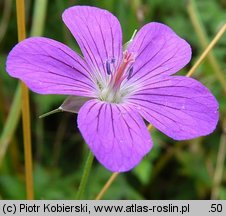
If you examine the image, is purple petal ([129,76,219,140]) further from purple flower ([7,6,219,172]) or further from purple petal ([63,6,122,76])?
purple petal ([63,6,122,76])

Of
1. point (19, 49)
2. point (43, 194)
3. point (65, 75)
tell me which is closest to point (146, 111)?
point (65, 75)

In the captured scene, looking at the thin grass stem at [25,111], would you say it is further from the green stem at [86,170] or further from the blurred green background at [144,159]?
the blurred green background at [144,159]

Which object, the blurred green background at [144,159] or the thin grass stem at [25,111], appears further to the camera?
the blurred green background at [144,159]

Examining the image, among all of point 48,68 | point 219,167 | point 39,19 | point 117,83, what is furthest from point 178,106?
point 219,167

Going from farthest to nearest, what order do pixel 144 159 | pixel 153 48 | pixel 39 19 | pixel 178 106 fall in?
pixel 144 159 → pixel 39 19 → pixel 153 48 → pixel 178 106

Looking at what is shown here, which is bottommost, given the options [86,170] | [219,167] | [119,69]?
[219,167]

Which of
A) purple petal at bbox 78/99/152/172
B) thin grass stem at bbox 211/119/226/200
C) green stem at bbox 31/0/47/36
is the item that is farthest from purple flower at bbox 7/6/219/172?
thin grass stem at bbox 211/119/226/200

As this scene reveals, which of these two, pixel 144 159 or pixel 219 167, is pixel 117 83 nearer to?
pixel 144 159

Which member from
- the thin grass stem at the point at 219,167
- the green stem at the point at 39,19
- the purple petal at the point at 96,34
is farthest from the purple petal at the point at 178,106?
the thin grass stem at the point at 219,167
